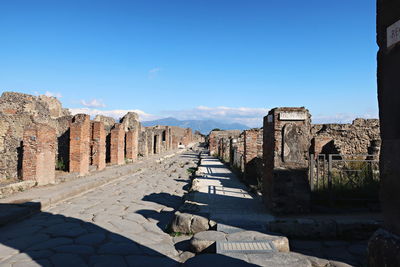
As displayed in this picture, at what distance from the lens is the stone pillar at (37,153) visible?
7.58m

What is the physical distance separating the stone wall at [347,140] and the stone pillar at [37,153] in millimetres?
9988

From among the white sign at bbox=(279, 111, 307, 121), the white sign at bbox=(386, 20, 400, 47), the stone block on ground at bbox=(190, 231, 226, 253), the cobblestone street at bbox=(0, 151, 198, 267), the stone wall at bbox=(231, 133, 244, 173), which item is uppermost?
the white sign at bbox=(386, 20, 400, 47)

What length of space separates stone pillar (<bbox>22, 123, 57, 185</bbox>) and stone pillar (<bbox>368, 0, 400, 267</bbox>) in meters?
7.82

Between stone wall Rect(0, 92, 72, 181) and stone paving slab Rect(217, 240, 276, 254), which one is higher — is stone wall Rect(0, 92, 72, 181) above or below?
above

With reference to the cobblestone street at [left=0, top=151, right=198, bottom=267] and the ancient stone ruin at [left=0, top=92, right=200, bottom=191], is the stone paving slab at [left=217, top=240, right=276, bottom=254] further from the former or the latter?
the ancient stone ruin at [left=0, top=92, right=200, bottom=191]

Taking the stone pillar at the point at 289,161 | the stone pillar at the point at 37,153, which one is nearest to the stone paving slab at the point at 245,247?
the stone pillar at the point at 289,161

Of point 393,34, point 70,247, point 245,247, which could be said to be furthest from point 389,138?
point 70,247

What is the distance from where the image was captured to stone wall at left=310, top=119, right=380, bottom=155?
12633 millimetres

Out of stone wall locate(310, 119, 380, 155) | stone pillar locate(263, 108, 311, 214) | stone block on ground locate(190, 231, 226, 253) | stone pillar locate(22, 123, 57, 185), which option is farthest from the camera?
stone wall locate(310, 119, 380, 155)

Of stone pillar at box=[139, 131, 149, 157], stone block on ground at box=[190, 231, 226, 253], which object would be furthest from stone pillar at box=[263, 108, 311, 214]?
stone pillar at box=[139, 131, 149, 157]

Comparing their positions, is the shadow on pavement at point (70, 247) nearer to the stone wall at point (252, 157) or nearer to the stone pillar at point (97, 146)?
the stone wall at point (252, 157)

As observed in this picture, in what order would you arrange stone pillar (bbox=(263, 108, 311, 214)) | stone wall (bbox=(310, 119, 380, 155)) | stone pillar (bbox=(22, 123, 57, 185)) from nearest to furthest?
stone pillar (bbox=(263, 108, 311, 214)) → stone pillar (bbox=(22, 123, 57, 185)) → stone wall (bbox=(310, 119, 380, 155))

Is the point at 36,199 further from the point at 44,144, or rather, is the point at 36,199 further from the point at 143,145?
the point at 143,145

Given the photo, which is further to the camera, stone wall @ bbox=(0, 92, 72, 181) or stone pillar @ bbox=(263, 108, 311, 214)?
stone wall @ bbox=(0, 92, 72, 181)
